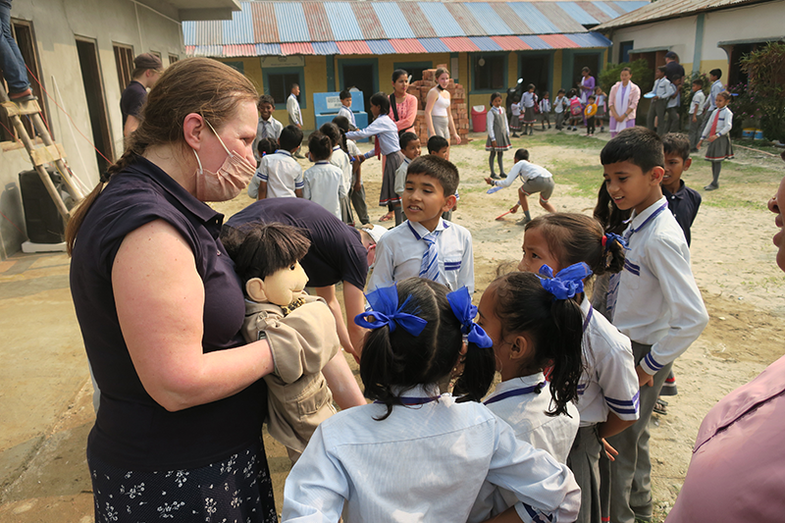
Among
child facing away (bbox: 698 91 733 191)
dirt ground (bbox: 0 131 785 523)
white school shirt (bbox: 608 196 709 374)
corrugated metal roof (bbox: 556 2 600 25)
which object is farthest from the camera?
corrugated metal roof (bbox: 556 2 600 25)

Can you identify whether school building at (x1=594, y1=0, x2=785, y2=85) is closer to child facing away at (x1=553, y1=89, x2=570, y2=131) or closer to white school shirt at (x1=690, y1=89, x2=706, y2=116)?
white school shirt at (x1=690, y1=89, x2=706, y2=116)

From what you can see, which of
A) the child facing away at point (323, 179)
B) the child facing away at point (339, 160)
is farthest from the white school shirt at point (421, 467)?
the child facing away at point (339, 160)

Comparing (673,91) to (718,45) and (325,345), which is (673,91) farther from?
(325,345)

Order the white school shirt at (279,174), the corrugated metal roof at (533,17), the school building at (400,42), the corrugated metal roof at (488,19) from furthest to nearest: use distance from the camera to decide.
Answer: the corrugated metal roof at (533,17) → the corrugated metal roof at (488,19) → the school building at (400,42) → the white school shirt at (279,174)

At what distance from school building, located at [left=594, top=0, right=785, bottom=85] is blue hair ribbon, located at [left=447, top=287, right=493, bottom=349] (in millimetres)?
14895

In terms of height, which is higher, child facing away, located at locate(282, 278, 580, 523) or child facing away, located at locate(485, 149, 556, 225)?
child facing away, located at locate(282, 278, 580, 523)

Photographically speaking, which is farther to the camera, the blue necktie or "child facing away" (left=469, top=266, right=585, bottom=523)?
the blue necktie

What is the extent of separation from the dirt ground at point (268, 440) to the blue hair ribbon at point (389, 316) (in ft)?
5.47

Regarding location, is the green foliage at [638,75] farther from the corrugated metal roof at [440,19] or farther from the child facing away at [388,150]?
the child facing away at [388,150]

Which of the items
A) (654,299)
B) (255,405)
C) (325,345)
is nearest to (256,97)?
(325,345)

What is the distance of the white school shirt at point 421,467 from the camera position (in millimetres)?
1106

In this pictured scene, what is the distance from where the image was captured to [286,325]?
132 cm

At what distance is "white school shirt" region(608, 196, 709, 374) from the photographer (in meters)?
1.99

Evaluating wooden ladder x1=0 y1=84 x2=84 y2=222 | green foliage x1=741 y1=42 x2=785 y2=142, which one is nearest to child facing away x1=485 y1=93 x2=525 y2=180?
green foliage x1=741 y1=42 x2=785 y2=142
